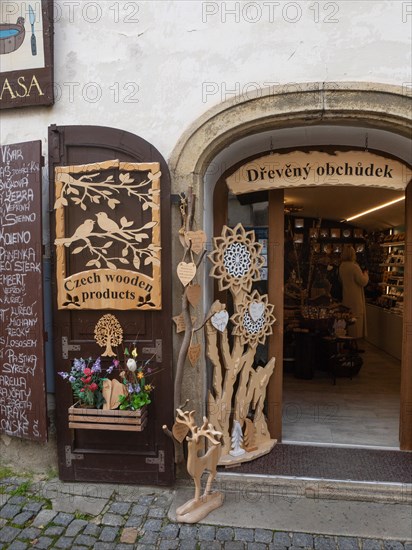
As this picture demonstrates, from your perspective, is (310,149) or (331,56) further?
(310,149)

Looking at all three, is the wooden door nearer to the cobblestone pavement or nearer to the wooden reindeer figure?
the cobblestone pavement

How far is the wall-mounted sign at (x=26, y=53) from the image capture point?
13.6 feet

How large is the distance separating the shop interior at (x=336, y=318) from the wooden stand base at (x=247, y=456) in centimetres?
38

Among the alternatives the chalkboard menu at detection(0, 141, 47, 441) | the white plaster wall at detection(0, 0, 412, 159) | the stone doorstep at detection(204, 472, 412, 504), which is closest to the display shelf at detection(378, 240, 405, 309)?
the stone doorstep at detection(204, 472, 412, 504)

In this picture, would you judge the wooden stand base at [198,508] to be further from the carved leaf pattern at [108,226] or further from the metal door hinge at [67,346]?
the carved leaf pattern at [108,226]

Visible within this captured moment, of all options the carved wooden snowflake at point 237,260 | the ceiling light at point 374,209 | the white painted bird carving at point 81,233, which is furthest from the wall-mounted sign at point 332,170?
the ceiling light at point 374,209

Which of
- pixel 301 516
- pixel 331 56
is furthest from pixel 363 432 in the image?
pixel 331 56

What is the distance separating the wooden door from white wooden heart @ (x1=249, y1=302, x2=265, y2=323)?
0.88m

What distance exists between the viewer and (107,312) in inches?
164

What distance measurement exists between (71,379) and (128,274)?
1.04 metres

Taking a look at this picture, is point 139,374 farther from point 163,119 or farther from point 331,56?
point 331,56

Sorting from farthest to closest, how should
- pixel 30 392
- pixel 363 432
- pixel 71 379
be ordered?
1. pixel 363 432
2. pixel 30 392
3. pixel 71 379

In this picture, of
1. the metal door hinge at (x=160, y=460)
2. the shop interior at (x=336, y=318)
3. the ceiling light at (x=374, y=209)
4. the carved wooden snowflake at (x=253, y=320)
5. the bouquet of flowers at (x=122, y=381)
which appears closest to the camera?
the bouquet of flowers at (x=122, y=381)

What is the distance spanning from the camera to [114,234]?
13.4 feet
